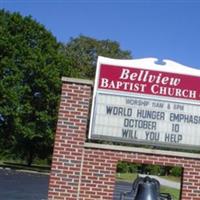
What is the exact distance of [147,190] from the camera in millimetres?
8969

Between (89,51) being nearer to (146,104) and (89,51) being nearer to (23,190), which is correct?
(23,190)

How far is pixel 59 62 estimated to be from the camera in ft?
167

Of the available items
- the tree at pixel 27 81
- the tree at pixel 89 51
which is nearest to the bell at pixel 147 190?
the tree at pixel 27 81

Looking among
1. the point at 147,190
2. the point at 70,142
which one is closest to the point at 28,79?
the point at 70,142

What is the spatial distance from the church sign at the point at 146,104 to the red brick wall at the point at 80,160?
0.29 m

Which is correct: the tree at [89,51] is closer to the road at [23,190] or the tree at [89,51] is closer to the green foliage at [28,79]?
the green foliage at [28,79]

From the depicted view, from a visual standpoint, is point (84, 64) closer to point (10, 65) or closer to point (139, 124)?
point (10, 65)

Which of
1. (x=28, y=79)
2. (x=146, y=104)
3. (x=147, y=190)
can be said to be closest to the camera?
(x=147, y=190)

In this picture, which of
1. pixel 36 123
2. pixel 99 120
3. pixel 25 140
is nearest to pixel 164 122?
pixel 99 120

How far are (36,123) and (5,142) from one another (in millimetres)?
5671

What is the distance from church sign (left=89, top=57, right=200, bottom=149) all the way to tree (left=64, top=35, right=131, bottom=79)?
158 ft

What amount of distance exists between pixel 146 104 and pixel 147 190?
3142mm

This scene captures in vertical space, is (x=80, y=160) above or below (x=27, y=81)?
below

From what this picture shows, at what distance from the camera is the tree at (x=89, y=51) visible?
199 feet
